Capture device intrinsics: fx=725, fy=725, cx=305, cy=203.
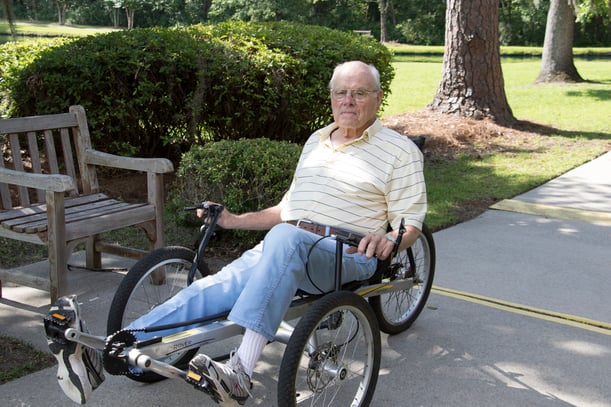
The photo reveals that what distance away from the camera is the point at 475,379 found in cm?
360

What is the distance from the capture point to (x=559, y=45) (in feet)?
57.9

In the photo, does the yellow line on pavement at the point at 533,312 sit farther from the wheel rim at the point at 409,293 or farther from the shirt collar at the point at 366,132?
the shirt collar at the point at 366,132

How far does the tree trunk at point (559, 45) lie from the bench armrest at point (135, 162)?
1473 centimetres

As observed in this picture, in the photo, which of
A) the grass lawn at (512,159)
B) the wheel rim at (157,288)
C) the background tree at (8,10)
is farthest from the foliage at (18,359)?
the background tree at (8,10)

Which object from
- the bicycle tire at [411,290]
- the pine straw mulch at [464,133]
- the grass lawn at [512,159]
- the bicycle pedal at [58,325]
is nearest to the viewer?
the bicycle pedal at [58,325]

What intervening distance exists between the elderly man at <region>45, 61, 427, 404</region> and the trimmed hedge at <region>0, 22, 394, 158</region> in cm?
343

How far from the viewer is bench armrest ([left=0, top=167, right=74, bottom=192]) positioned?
151 inches

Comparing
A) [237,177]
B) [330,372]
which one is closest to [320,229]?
[330,372]

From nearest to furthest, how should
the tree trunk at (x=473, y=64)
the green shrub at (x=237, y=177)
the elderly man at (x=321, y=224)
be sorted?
the elderly man at (x=321, y=224)
the green shrub at (x=237, y=177)
the tree trunk at (x=473, y=64)

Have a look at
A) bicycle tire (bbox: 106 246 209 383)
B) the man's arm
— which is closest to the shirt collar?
the man's arm

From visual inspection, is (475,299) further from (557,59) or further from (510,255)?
(557,59)

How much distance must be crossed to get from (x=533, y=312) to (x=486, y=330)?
17.4 inches

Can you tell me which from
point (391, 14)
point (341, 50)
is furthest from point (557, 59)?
point (391, 14)

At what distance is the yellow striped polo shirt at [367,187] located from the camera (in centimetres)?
350
